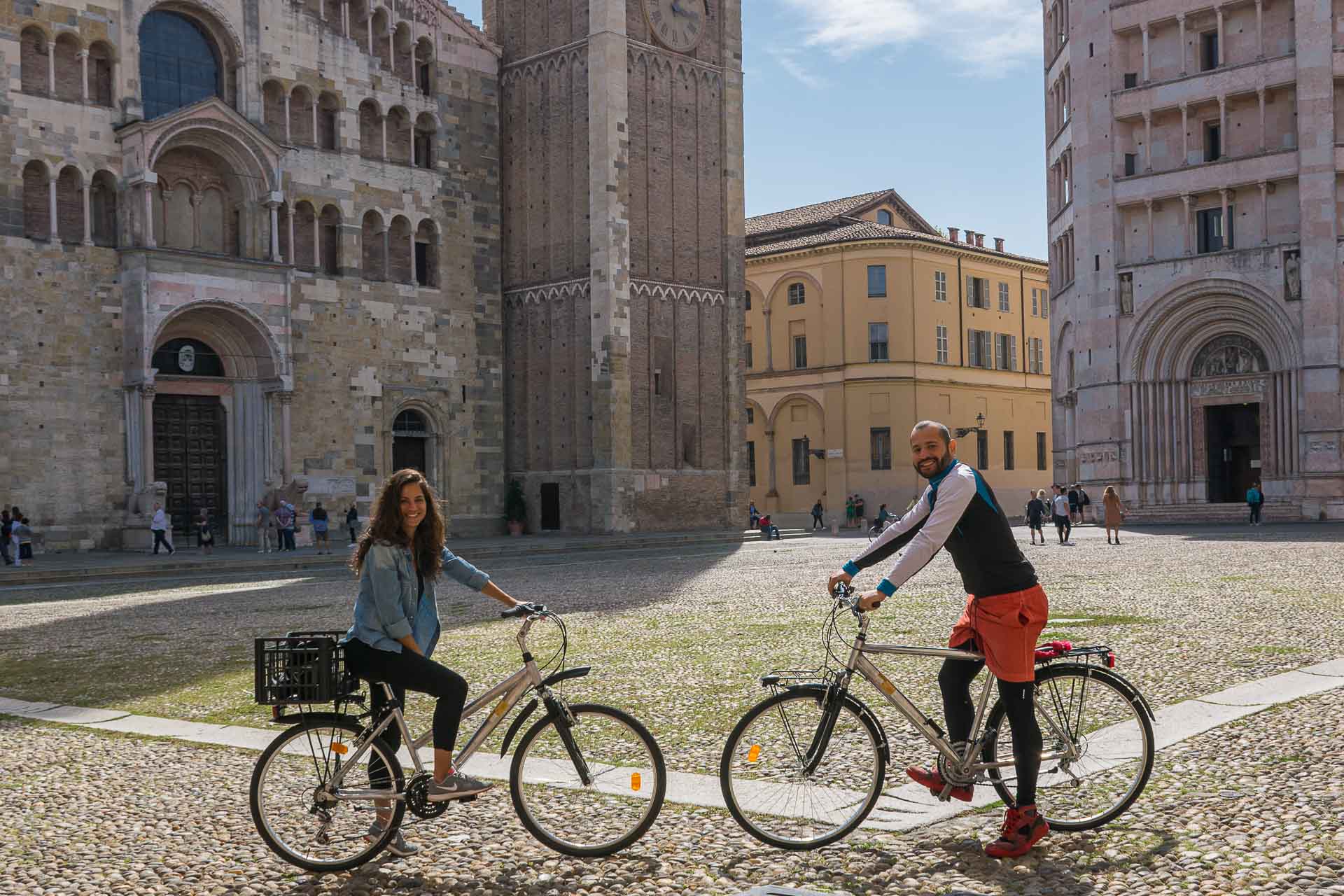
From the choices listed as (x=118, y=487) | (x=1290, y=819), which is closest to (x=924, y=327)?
(x=118, y=487)

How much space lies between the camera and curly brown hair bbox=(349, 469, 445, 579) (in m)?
6.14

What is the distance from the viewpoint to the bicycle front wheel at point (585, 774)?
5.97 metres

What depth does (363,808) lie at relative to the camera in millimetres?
6012

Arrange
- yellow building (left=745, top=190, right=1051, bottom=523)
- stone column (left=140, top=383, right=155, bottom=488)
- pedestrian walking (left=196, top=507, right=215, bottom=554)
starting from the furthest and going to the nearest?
yellow building (left=745, top=190, right=1051, bottom=523) < stone column (left=140, top=383, right=155, bottom=488) < pedestrian walking (left=196, top=507, right=215, bottom=554)

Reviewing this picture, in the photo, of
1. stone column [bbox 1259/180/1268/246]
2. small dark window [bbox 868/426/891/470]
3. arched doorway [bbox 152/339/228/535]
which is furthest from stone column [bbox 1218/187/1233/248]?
arched doorway [bbox 152/339/228/535]

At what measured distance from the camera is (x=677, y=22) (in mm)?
43781

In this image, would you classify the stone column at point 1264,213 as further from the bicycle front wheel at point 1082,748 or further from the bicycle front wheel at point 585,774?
the bicycle front wheel at point 585,774

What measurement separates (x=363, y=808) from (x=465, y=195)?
122 feet

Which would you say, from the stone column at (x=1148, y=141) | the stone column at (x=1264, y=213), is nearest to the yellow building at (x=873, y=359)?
the stone column at (x=1148, y=141)

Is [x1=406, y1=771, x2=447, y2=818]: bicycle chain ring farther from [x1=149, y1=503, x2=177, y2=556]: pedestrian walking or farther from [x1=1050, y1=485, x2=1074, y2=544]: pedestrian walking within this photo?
[x1=1050, y1=485, x2=1074, y2=544]: pedestrian walking

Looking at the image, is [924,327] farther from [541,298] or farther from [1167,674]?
[1167,674]

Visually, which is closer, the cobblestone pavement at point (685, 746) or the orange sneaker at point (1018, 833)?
the cobblestone pavement at point (685, 746)

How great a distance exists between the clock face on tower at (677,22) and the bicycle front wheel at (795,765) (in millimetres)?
39505

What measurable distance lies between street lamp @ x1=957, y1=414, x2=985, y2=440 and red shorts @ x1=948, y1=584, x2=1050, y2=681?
5283 cm
